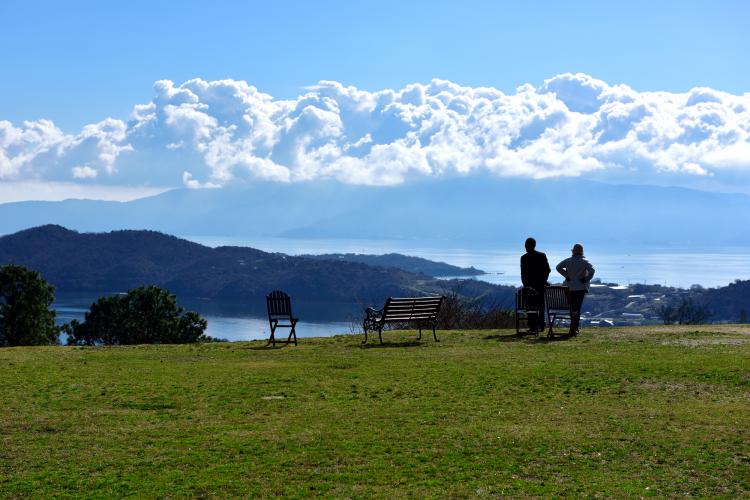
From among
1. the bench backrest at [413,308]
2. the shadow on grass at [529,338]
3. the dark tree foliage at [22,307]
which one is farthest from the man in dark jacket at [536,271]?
the dark tree foliage at [22,307]

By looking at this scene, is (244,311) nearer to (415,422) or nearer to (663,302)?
(663,302)

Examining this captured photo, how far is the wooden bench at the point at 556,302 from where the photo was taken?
753 inches

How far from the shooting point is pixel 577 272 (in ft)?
62.7

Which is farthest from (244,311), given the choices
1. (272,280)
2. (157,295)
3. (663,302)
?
(157,295)

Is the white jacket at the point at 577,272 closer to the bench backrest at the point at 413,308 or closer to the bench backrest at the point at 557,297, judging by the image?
the bench backrest at the point at 557,297

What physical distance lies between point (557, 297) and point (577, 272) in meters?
0.68

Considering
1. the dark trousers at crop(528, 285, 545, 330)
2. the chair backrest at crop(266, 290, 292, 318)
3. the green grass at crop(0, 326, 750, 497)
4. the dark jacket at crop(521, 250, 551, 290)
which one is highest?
the dark jacket at crop(521, 250, 551, 290)

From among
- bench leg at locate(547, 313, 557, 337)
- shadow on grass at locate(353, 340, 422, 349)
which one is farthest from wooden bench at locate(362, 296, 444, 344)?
bench leg at locate(547, 313, 557, 337)

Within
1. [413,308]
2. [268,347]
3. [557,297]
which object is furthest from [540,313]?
[268,347]

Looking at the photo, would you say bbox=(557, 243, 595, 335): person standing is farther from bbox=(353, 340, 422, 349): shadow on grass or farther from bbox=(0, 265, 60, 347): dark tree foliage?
bbox=(0, 265, 60, 347): dark tree foliage

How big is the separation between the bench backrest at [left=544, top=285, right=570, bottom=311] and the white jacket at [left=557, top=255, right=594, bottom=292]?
0.59ft

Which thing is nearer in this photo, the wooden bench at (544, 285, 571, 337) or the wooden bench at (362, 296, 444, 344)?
the wooden bench at (362, 296, 444, 344)

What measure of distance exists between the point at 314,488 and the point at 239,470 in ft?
2.73

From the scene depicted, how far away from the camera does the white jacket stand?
19.1 meters
